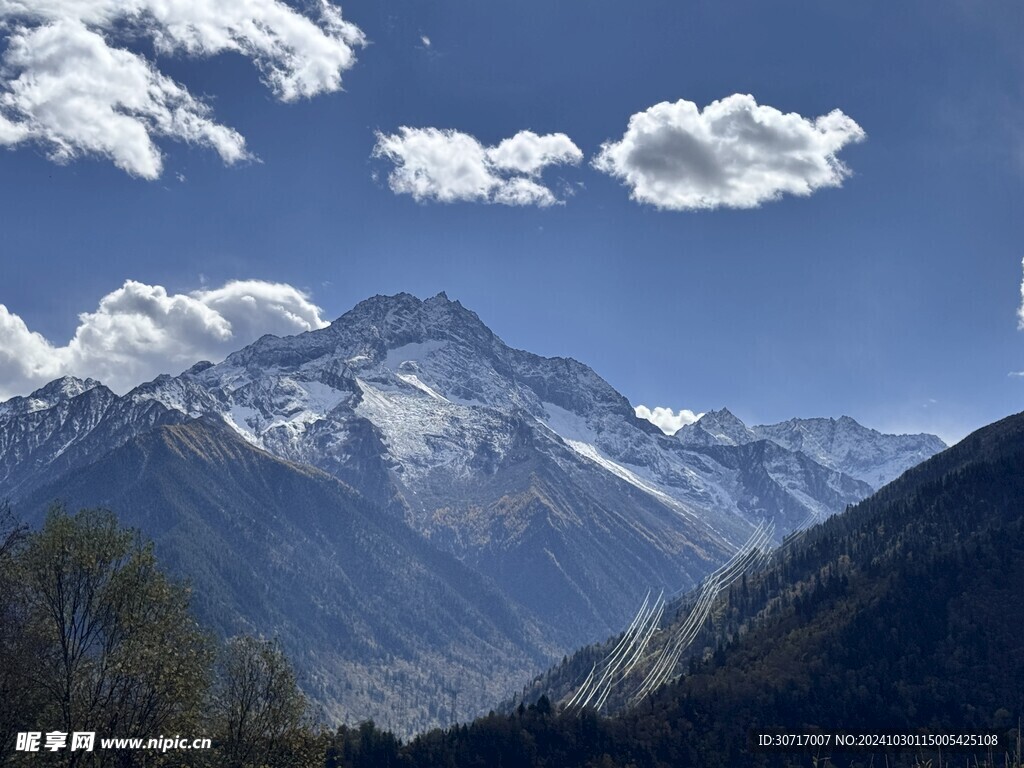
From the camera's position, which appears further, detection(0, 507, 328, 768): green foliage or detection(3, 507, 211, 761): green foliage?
detection(3, 507, 211, 761): green foliage

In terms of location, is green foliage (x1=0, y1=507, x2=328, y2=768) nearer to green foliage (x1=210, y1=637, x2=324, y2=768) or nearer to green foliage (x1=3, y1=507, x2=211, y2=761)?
green foliage (x1=3, y1=507, x2=211, y2=761)

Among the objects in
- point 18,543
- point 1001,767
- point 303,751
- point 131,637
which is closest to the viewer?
point 131,637

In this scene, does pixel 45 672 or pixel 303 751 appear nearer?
pixel 45 672

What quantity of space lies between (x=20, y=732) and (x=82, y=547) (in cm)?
1307

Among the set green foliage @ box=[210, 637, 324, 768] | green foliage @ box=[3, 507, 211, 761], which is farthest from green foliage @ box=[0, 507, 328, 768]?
green foliage @ box=[210, 637, 324, 768]

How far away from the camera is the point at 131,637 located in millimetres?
70500

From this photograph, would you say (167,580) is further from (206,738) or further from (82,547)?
(206,738)

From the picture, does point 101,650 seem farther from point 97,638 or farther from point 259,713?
point 259,713

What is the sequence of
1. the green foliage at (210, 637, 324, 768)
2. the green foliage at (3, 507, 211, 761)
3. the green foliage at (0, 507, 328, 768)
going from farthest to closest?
1. the green foliage at (210, 637, 324, 768)
2. the green foliage at (3, 507, 211, 761)
3. the green foliage at (0, 507, 328, 768)

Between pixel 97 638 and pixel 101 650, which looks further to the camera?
pixel 97 638

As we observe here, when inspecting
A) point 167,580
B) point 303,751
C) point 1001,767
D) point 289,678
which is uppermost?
point 167,580

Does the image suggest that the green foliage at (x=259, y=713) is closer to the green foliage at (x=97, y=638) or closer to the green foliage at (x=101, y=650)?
the green foliage at (x=101, y=650)

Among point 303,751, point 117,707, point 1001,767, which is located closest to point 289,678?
point 303,751

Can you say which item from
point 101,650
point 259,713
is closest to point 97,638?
point 101,650
